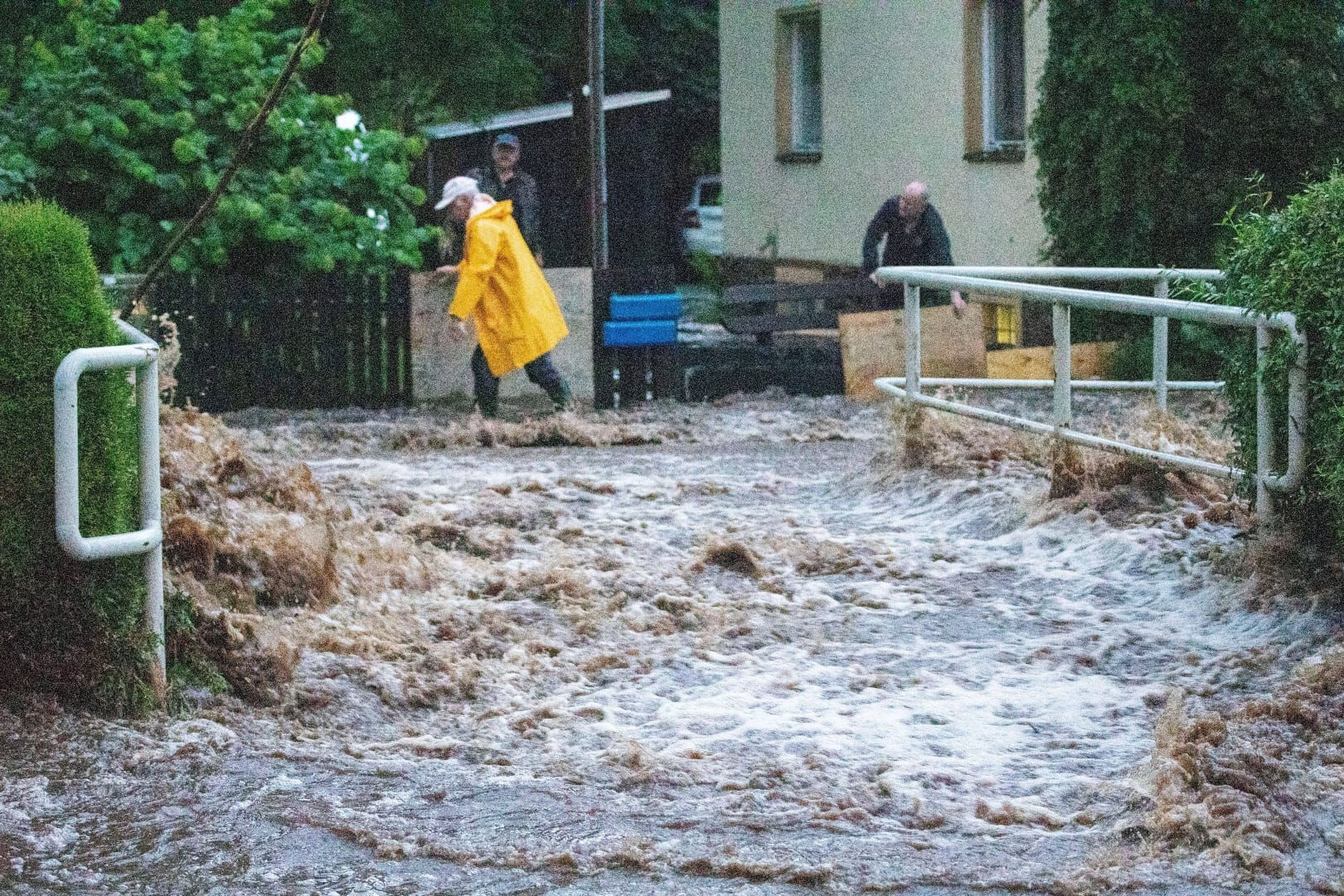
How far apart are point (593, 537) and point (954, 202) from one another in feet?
35.0

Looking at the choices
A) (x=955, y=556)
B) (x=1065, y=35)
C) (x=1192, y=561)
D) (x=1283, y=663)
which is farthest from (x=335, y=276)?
(x=1283, y=663)

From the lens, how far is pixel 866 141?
20.8m

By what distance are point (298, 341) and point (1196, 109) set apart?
6.84 m

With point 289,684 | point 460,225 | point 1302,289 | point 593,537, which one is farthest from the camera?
point 460,225

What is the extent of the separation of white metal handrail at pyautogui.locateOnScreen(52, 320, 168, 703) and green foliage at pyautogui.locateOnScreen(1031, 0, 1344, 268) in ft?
34.5

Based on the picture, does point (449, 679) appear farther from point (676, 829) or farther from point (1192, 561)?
point (1192, 561)

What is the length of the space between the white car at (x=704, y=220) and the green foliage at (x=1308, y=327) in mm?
22237

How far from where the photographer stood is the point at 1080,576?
7.89m

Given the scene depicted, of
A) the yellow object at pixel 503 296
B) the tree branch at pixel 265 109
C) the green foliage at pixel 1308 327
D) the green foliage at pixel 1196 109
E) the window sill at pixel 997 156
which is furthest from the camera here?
the window sill at pixel 997 156

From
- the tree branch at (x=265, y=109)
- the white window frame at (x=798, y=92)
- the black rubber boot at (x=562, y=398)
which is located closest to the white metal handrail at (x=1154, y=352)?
the black rubber boot at (x=562, y=398)

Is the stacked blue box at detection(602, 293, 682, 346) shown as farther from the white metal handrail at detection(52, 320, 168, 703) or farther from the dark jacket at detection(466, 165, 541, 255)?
the white metal handrail at detection(52, 320, 168, 703)

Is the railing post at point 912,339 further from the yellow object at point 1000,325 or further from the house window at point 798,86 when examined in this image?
the house window at point 798,86

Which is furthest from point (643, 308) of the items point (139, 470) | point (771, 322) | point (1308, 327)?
point (139, 470)

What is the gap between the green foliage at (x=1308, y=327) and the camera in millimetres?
6645
